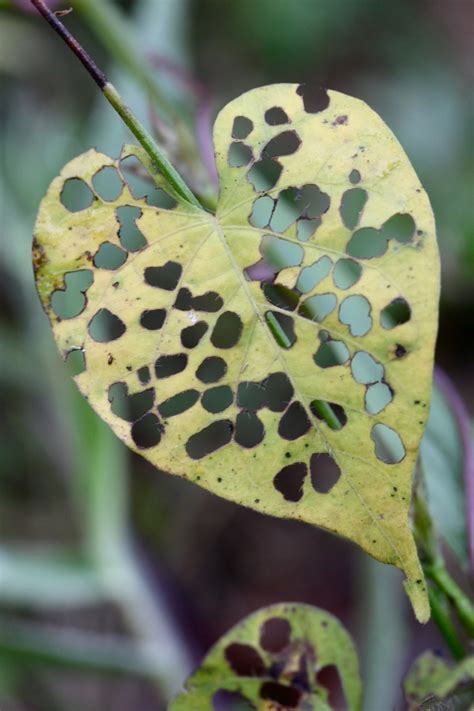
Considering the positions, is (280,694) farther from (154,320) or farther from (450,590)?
(154,320)

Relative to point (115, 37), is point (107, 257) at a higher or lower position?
lower

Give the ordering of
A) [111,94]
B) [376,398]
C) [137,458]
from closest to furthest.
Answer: [111,94], [376,398], [137,458]

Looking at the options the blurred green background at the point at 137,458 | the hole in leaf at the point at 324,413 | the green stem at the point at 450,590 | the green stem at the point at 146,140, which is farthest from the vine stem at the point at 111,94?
the blurred green background at the point at 137,458

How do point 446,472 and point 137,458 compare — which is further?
point 137,458

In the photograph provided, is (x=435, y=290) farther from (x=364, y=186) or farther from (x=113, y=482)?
(x=113, y=482)

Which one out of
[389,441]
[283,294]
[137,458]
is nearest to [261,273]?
[283,294]

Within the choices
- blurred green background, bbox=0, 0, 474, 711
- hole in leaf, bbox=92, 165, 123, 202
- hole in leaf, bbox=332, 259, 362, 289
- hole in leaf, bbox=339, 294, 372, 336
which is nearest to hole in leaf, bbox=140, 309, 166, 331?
hole in leaf, bbox=339, 294, 372, 336
